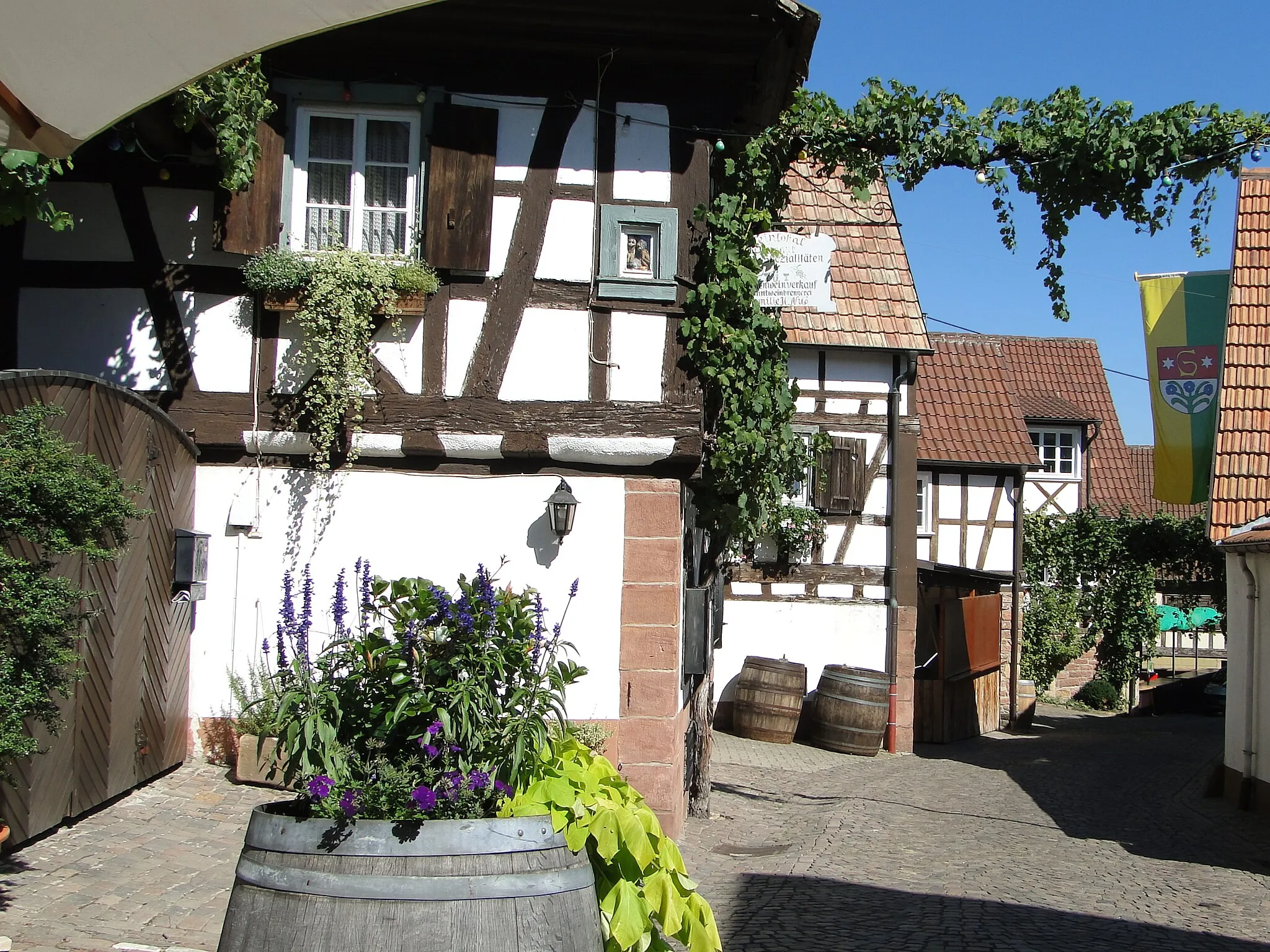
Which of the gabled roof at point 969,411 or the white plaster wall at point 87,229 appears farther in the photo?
the gabled roof at point 969,411

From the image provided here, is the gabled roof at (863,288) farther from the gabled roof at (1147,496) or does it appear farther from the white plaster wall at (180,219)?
the gabled roof at (1147,496)

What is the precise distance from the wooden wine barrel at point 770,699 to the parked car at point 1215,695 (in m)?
14.5

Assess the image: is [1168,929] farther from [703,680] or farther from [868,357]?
[868,357]

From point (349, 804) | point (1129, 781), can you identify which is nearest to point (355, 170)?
point (349, 804)

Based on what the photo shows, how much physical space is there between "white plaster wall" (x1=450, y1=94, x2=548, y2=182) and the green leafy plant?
4.86 meters

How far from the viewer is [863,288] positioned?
16047 mm

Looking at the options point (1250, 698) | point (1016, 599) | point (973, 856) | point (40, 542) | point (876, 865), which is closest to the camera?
point (40, 542)

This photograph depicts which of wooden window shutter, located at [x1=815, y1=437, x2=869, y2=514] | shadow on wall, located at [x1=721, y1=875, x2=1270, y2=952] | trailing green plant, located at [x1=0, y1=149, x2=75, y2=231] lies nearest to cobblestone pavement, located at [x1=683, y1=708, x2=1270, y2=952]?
shadow on wall, located at [x1=721, y1=875, x2=1270, y2=952]

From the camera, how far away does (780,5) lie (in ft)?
24.1

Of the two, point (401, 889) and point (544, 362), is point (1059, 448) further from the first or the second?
point (401, 889)

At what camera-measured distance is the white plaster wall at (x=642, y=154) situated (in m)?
7.77

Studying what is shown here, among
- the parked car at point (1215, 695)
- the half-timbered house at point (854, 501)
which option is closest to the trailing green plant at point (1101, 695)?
the parked car at point (1215, 695)

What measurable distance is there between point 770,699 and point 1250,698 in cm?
518

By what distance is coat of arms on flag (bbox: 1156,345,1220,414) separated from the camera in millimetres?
11539
